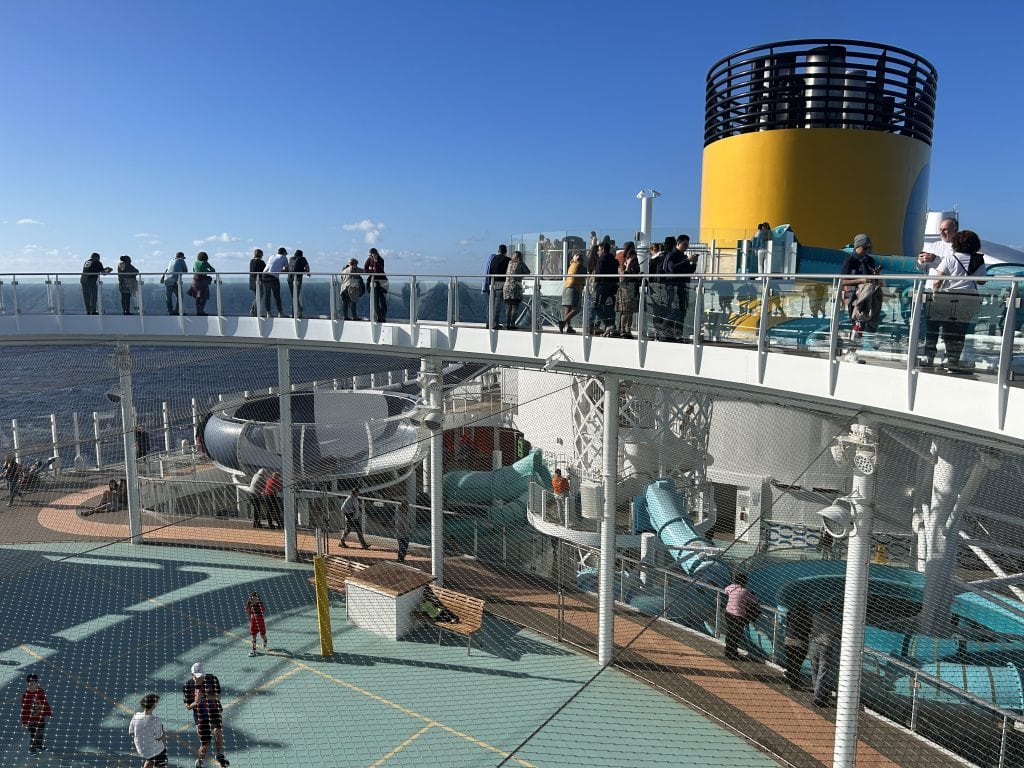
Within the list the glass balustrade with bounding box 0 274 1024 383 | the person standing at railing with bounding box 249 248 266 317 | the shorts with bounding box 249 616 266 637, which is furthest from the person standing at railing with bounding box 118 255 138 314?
the shorts with bounding box 249 616 266 637

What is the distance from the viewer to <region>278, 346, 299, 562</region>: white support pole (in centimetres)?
855

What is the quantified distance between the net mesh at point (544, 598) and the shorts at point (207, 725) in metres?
0.04

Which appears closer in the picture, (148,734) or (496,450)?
(148,734)

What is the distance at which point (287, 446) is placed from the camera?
8.69m

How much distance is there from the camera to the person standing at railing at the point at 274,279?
8.29 meters

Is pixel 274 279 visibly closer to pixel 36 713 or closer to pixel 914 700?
pixel 36 713

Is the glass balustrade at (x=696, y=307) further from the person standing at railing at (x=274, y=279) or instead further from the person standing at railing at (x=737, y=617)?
the person standing at railing at (x=737, y=617)

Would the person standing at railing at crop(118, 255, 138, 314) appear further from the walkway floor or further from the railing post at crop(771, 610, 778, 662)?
the railing post at crop(771, 610, 778, 662)

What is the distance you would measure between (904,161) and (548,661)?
925 centimetres

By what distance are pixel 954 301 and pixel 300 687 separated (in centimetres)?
579

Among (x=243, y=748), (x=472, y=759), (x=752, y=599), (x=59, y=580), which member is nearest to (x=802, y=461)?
(x=752, y=599)

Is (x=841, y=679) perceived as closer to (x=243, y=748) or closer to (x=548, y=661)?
(x=548, y=661)

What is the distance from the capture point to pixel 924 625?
5.92 meters

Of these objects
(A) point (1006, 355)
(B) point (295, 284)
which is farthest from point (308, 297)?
(A) point (1006, 355)
